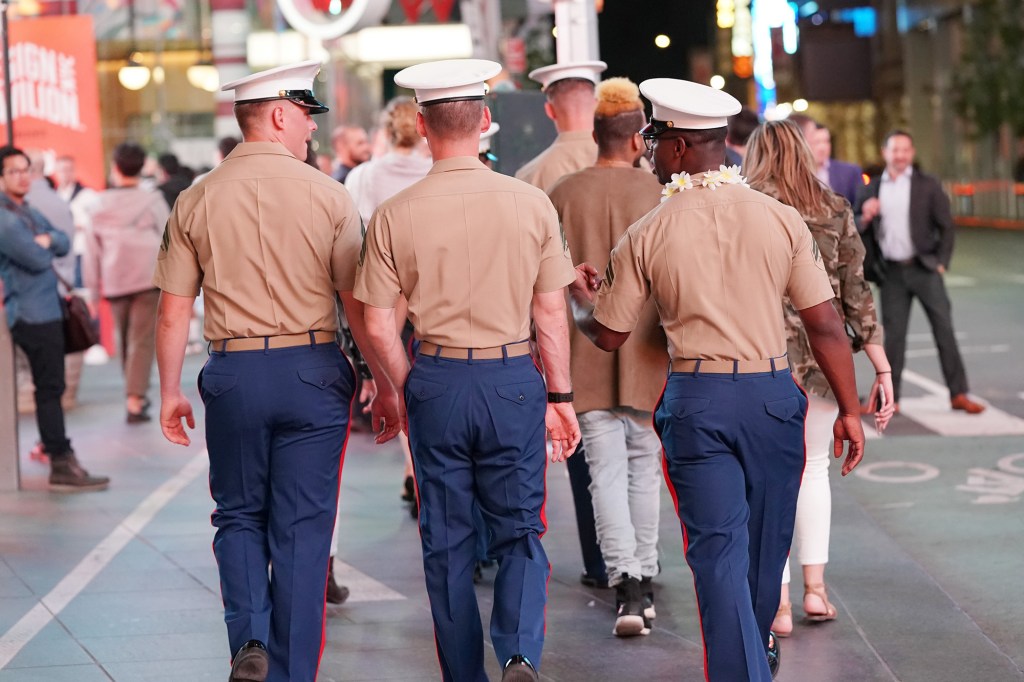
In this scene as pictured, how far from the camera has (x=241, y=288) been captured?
15.1 ft

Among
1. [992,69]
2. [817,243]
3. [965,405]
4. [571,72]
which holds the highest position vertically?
[992,69]

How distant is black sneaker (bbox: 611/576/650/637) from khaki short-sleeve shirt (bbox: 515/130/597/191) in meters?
1.83

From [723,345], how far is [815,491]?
1577 millimetres

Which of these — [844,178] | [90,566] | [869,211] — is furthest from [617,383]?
[869,211]

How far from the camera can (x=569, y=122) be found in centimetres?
656

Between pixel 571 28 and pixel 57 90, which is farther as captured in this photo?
pixel 57 90

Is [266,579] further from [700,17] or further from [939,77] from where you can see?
[700,17]

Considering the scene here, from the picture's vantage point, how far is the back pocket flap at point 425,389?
4.45m

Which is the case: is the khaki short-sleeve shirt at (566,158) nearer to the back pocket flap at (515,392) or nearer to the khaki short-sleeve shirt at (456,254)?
the khaki short-sleeve shirt at (456,254)

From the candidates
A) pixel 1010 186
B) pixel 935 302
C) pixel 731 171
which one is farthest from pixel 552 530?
pixel 1010 186

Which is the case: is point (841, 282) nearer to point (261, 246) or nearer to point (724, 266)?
point (724, 266)

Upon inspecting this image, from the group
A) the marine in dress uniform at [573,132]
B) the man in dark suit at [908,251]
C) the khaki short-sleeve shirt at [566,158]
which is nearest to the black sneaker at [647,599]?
the marine in dress uniform at [573,132]

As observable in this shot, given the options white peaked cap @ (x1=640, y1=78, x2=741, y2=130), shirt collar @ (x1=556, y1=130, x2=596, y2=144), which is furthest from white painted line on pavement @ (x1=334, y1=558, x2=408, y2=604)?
white peaked cap @ (x1=640, y1=78, x2=741, y2=130)

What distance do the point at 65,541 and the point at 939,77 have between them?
53.4 meters
